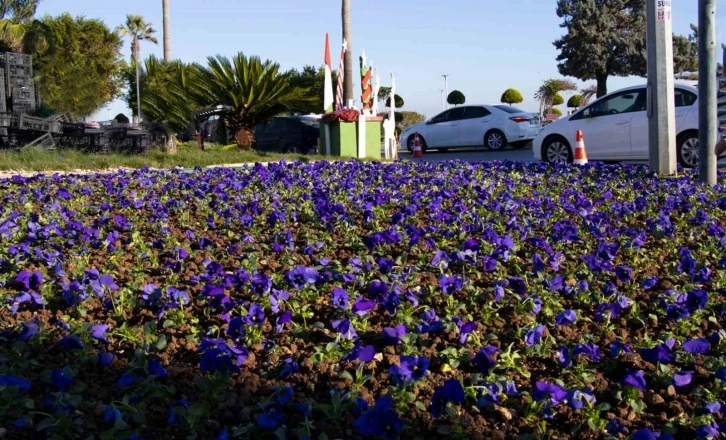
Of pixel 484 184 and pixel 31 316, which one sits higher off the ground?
pixel 484 184

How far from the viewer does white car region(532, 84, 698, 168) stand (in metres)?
12.2

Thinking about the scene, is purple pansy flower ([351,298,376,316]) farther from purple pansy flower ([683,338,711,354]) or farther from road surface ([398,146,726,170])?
road surface ([398,146,726,170])

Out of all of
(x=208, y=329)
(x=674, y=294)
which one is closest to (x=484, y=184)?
(x=674, y=294)

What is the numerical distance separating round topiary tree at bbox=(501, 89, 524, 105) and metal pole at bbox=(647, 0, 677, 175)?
32781 millimetres

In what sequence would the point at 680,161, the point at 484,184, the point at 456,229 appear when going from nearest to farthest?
the point at 456,229
the point at 484,184
the point at 680,161

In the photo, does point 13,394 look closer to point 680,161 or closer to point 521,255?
point 521,255

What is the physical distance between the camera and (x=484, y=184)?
7613 millimetres

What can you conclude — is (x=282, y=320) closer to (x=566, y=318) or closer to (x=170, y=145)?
(x=566, y=318)

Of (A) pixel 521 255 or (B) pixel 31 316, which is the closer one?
(B) pixel 31 316

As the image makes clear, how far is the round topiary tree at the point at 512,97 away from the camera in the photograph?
4191 centimetres

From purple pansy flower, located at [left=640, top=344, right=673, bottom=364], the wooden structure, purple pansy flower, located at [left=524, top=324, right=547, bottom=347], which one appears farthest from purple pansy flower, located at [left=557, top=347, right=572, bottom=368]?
the wooden structure

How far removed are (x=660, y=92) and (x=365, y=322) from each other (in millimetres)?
7508

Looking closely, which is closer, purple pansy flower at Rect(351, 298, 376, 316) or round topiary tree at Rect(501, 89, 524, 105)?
purple pansy flower at Rect(351, 298, 376, 316)

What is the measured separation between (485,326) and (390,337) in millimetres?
521
